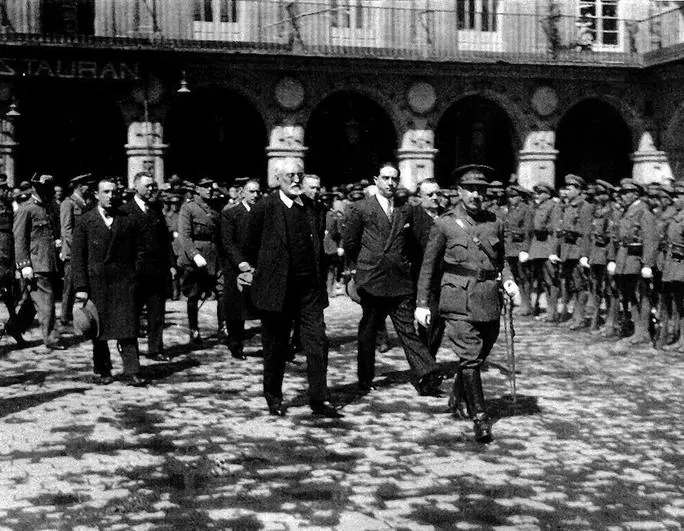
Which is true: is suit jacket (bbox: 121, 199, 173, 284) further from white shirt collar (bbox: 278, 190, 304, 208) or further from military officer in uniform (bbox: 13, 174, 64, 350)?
white shirt collar (bbox: 278, 190, 304, 208)

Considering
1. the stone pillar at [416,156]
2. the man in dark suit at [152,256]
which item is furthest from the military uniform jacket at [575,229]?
the stone pillar at [416,156]

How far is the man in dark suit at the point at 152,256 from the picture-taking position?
417 inches

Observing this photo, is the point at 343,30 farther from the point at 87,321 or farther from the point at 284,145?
the point at 87,321

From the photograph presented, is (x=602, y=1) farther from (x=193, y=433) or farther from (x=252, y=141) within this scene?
(x=193, y=433)

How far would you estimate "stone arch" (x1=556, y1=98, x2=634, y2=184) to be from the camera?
25.4m

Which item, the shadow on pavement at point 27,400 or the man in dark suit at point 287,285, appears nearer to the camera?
the man in dark suit at point 287,285

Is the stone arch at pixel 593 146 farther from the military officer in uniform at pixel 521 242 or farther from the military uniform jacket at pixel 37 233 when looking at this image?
the military uniform jacket at pixel 37 233

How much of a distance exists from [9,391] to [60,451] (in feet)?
8.13

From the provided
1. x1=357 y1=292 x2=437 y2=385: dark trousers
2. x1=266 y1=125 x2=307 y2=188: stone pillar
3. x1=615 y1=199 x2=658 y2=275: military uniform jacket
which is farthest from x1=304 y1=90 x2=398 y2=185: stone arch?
x1=357 y1=292 x2=437 y2=385: dark trousers

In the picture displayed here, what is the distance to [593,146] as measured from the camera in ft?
84.2

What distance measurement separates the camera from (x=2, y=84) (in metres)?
20.6

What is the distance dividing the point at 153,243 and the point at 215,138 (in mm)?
13153

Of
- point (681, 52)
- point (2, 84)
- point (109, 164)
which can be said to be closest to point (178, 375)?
point (2, 84)

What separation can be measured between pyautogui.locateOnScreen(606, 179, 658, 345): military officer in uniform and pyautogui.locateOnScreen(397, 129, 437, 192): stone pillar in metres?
10.00
